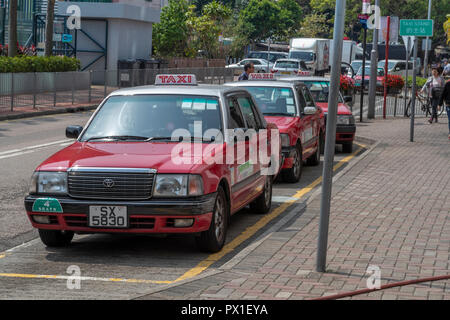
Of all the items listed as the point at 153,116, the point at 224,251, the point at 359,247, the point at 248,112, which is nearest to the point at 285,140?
the point at 248,112

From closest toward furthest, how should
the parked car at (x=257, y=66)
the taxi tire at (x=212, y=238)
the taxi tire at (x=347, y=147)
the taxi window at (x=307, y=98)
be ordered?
1. the taxi tire at (x=212, y=238)
2. the taxi window at (x=307, y=98)
3. the taxi tire at (x=347, y=147)
4. the parked car at (x=257, y=66)

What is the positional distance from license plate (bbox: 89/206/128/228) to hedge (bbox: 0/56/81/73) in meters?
23.9

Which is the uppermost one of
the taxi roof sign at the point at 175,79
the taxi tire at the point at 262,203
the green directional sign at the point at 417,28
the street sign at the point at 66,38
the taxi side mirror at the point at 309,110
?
the green directional sign at the point at 417,28

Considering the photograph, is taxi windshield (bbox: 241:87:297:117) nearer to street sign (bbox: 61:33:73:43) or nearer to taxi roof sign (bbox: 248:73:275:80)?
taxi roof sign (bbox: 248:73:275:80)

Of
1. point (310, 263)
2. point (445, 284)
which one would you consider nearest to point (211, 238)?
point (310, 263)

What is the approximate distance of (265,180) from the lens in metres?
11.0

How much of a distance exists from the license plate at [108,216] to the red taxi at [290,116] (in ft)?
18.6

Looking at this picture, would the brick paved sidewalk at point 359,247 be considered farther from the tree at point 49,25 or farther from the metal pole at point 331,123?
the tree at point 49,25

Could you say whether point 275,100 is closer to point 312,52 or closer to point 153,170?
point 153,170

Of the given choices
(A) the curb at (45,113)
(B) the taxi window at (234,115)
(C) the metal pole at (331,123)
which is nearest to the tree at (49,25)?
(A) the curb at (45,113)

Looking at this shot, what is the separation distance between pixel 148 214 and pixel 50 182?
103 cm

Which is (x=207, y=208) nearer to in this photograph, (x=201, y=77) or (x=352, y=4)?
(x=201, y=77)

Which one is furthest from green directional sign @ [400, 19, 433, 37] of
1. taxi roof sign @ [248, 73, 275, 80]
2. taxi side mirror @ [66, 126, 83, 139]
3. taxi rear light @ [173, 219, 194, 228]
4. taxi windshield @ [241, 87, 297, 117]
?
taxi rear light @ [173, 219, 194, 228]

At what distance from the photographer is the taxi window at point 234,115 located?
9.77 metres
